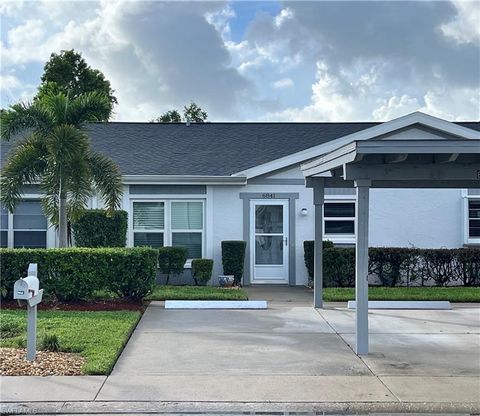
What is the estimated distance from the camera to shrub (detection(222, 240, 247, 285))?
14.7 m

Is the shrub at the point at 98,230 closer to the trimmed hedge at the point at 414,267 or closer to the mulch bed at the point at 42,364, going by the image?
the trimmed hedge at the point at 414,267

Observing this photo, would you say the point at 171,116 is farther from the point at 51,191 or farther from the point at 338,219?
the point at 51,191

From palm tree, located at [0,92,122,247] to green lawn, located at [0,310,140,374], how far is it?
9.09 feet

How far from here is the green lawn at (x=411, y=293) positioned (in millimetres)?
12398

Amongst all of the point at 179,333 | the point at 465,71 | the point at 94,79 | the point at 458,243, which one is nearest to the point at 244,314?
the point at 179,333

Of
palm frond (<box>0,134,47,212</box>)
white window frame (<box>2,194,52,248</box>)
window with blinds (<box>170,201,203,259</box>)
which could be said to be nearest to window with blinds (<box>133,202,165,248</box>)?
window with blinds (<box>170,201,203,259</box>)

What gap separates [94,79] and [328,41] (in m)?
29.8

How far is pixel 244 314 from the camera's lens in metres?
10.6

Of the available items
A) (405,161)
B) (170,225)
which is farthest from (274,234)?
(405,161)

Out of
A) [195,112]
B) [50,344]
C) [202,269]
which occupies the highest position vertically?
[195,112]

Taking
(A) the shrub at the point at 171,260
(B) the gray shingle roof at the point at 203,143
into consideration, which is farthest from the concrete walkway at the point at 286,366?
(B) the gray shingle roof at the point at 203,143

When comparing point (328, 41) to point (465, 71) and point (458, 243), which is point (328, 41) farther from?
point (458, 243)

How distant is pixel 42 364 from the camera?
6.86 metres

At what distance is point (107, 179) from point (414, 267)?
8377mm
